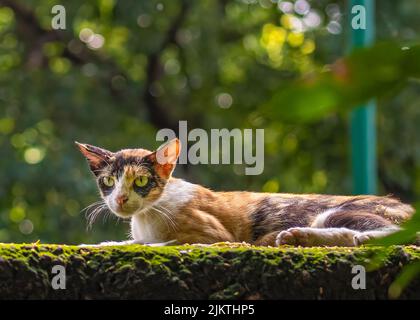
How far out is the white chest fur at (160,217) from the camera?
12.3 feet

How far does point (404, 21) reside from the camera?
30.9ft

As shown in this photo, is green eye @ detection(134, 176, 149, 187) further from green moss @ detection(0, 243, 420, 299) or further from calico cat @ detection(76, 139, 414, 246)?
green moss @ detection(0, 243, 420, 299)

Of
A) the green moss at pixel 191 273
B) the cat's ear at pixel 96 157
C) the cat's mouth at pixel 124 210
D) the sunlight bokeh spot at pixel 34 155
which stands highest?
the sunlight bokeh spot at pixel 34 155

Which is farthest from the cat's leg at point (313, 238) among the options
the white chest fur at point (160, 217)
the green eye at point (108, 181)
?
the green eye at point (108, 181)

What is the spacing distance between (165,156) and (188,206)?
0.85 feet

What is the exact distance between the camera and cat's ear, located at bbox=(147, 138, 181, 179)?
385cm

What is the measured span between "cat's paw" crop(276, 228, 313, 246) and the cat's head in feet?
3.41

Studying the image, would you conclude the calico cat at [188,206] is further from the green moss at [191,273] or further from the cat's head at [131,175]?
the green moss at [191,273]

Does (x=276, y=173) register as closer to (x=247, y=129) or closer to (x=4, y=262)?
(x=247, y=129)

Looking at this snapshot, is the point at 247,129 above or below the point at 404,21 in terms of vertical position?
below

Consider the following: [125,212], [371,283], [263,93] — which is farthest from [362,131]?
[263,93]

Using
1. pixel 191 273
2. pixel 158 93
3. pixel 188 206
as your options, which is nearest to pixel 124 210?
pixel 188 206

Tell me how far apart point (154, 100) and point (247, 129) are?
1.60m

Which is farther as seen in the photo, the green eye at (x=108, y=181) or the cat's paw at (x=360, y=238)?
the green eye at (x=108, y=181)
